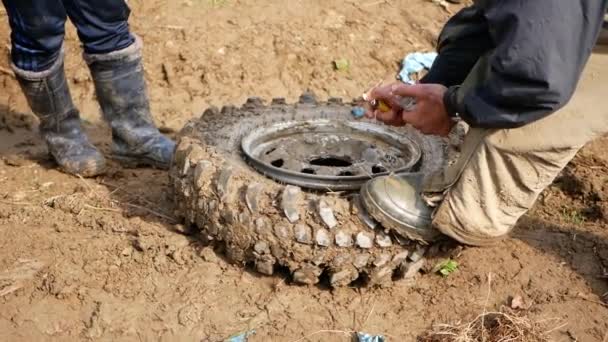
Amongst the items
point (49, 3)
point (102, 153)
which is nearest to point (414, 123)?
point (49, 3)

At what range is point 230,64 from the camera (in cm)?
525

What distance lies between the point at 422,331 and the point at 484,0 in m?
1.25

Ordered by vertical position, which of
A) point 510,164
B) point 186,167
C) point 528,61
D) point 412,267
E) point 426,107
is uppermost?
point 528,61

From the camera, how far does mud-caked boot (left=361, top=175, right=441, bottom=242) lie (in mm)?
2773

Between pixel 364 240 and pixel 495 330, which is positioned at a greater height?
pixel 364 240

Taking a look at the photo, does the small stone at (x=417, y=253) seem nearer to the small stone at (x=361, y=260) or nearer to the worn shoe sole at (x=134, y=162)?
the small stone at (x=361, y=260)

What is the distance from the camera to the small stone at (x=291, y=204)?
2848 millimetres

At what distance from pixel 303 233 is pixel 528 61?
3.54 feet

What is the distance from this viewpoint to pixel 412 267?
9.56 ft

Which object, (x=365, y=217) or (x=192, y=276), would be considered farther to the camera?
(x=192, y=276)

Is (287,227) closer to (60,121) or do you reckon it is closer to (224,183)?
(224,183)

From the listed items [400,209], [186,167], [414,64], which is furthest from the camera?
[414,64]

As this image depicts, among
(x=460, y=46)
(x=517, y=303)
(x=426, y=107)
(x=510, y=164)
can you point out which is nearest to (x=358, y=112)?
(x=460, y=46)

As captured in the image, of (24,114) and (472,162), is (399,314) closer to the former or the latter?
(472,162)
